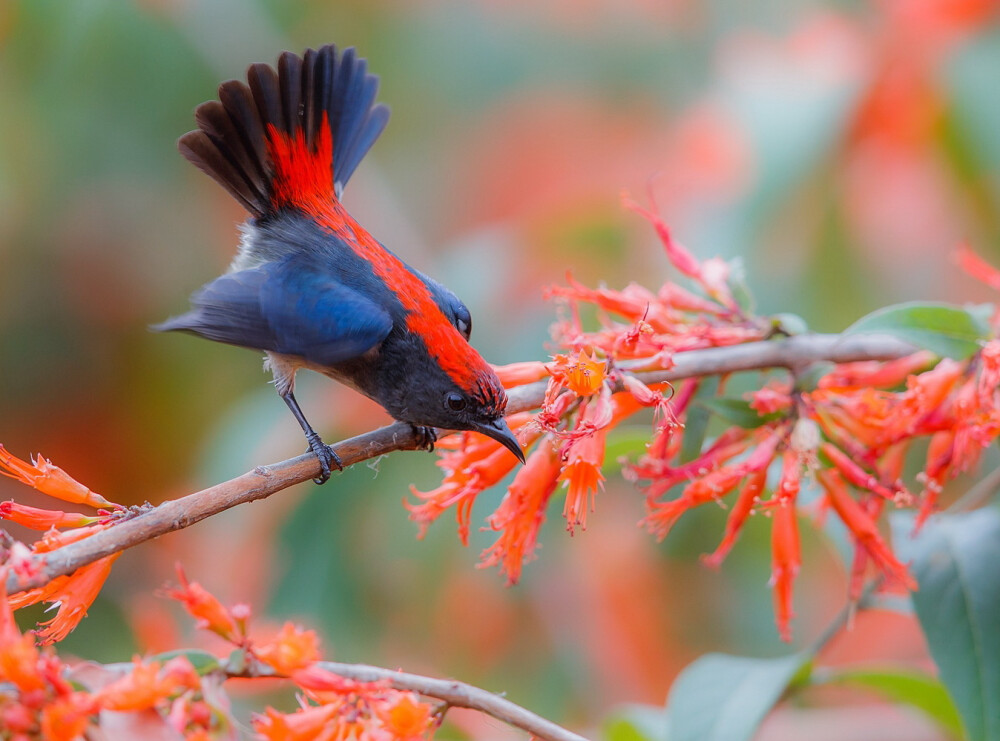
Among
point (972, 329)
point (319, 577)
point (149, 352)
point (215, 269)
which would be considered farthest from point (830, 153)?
point (149, 352)

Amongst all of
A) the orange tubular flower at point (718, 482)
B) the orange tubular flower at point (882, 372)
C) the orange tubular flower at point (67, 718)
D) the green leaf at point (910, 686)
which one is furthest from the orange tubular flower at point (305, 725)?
the green leaf at point (910, 686)

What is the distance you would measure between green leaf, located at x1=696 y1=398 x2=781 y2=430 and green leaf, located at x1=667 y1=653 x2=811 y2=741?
673 mm

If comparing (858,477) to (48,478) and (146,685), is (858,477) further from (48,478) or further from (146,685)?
(48,478)

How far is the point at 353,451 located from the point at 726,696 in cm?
106

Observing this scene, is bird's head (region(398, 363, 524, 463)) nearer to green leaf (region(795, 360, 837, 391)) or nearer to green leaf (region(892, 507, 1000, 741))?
green leaf (region(795, 360, 837, 391))

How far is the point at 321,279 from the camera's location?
90.6 inches

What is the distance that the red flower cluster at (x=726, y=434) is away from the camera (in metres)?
1.88

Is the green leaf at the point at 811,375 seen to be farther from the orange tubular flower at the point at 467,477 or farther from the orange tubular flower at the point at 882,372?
the orange tubular flower at the point at 467,477

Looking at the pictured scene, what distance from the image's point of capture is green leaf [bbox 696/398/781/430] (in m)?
1.99

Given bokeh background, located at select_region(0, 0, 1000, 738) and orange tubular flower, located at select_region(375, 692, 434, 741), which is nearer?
orange tubular flower, located at select_region(375, 692, 434, 741)

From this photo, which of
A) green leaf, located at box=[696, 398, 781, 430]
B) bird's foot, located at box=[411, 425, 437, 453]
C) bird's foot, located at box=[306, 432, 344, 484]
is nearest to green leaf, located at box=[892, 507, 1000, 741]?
green leaf, located at box=[696, 398, 781, 430]

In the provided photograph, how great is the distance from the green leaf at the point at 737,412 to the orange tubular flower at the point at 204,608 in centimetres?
102

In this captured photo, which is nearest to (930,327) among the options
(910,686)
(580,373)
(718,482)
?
(718,482)

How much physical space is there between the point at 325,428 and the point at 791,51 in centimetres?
260
